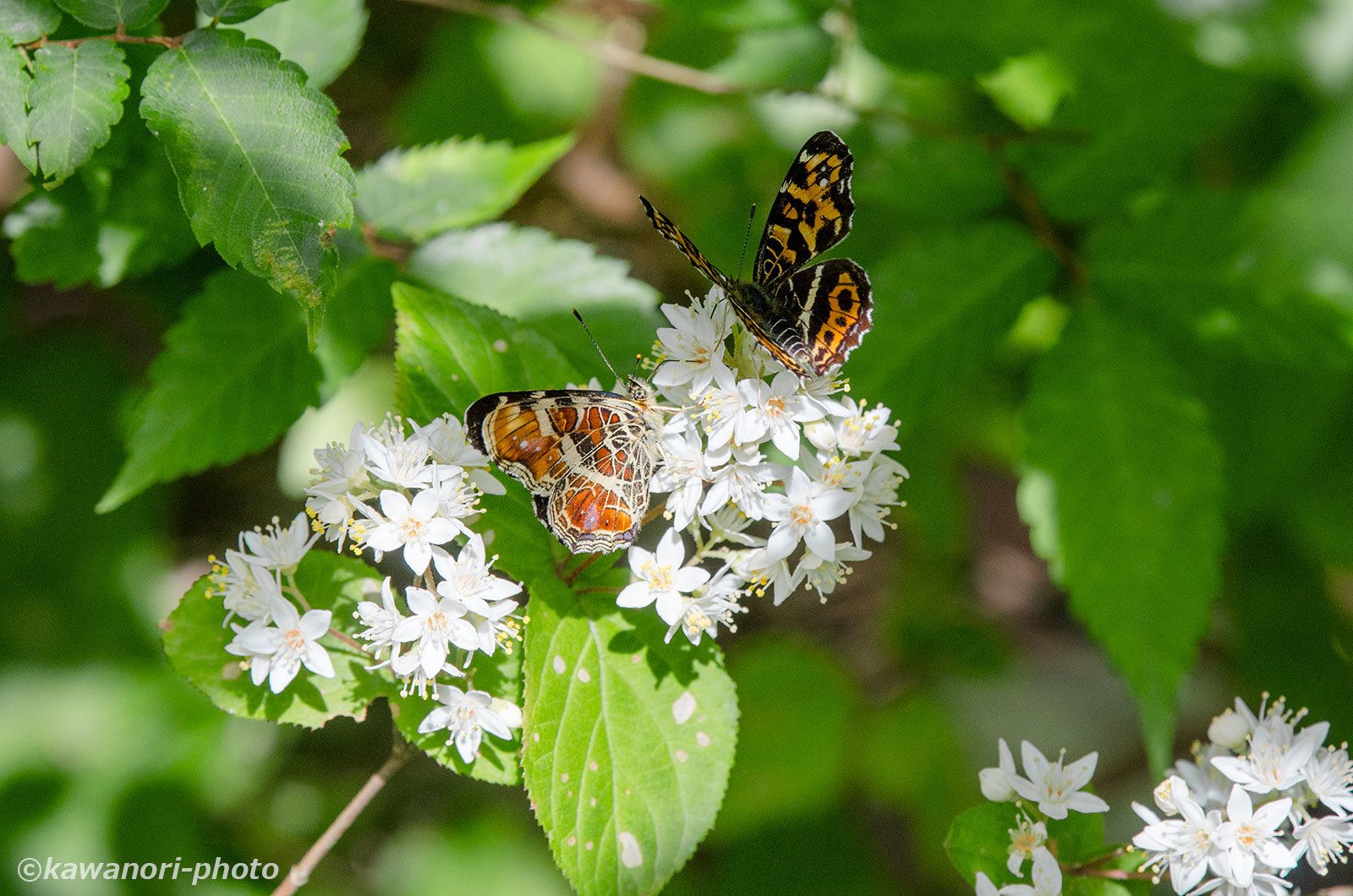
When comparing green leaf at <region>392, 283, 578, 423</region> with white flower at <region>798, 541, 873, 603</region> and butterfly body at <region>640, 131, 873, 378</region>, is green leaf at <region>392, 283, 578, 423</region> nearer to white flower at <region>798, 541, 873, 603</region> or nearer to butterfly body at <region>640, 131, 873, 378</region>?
butterfly body at <region>640, 131, 873, 378</region>

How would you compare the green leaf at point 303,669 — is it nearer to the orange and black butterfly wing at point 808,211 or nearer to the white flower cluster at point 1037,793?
the orange and black butterfly wing at point 808,211

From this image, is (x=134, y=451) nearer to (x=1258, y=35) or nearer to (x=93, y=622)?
(x=93, y=622)

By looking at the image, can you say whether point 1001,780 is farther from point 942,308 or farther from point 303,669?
point 303,669

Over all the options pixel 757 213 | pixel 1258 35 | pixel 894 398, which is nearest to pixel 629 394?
pixel 894 398

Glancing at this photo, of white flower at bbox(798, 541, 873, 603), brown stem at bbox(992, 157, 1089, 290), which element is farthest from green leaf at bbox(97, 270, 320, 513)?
brown stem at bbox(992, 157, 1089, 290)

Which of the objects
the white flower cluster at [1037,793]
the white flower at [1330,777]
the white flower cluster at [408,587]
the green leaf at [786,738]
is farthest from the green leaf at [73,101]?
the green leaf at [786,738]
